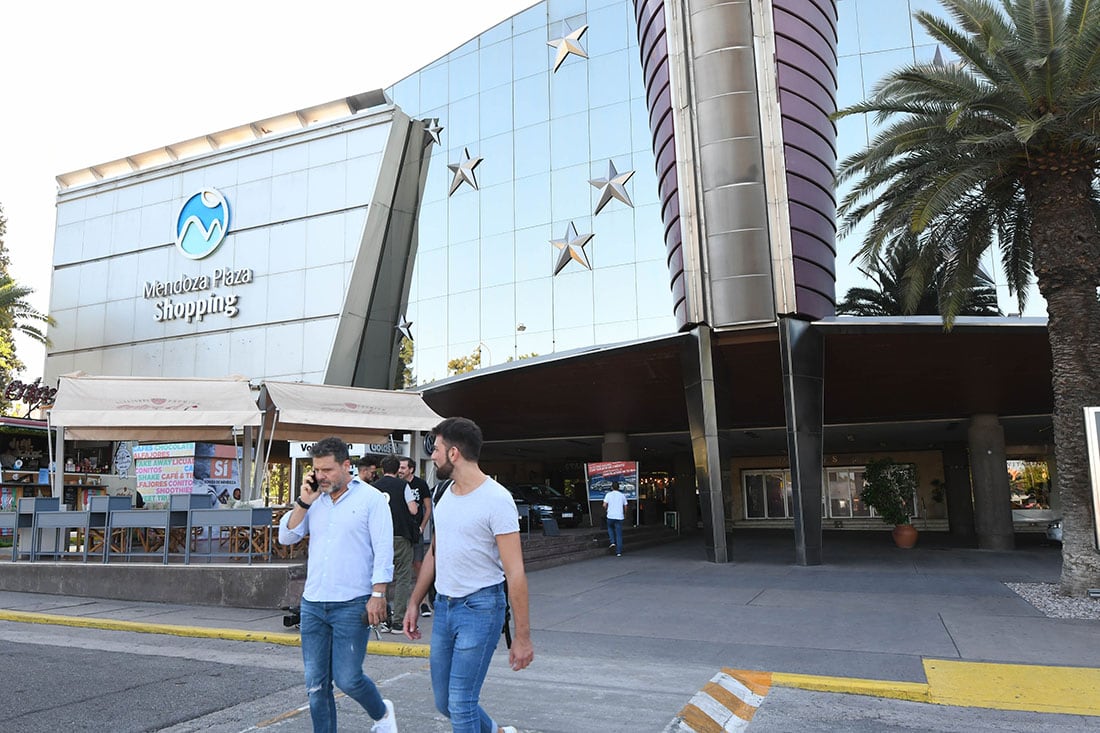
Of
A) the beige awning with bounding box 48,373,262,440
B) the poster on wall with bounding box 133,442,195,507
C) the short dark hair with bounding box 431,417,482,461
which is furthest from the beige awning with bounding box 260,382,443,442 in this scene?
the short dark hair with bounding box 431,417,482,461

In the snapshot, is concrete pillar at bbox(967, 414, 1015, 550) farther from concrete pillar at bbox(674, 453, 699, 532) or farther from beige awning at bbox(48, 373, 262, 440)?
beige awning at bbox(48, 373, 262, 440)

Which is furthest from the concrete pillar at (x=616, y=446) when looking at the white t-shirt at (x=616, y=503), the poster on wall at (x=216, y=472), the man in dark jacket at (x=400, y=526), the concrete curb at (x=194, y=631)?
the concrete curb at (x=194, y=631)

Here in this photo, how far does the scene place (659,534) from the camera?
24266 mm

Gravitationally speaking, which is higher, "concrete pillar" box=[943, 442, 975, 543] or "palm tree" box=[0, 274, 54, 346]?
"palm tree" box=[0, 274, 54, 346]

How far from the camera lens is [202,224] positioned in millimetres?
27234

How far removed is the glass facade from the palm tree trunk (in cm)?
769

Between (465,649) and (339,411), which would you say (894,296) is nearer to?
(339,411)

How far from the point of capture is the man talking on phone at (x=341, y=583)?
A: 3885 millimetres

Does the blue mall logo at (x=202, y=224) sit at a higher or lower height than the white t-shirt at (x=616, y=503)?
higher

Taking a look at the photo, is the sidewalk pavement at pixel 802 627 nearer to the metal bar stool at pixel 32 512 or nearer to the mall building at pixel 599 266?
the metal bar stool at pixel 32 512

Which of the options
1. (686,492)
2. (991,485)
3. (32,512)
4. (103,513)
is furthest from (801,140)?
(686,492)

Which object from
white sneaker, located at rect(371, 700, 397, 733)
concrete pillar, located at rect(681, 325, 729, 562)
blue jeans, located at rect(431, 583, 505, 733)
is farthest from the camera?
concrete pillar, located at rect(681, 325, 729, 562)

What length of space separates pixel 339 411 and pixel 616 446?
50.2 ft

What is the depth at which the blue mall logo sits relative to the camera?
2670 cm
